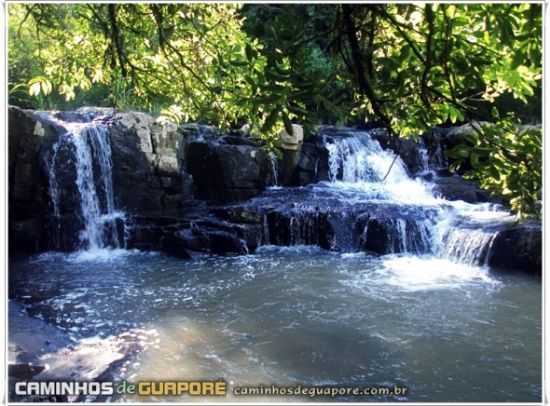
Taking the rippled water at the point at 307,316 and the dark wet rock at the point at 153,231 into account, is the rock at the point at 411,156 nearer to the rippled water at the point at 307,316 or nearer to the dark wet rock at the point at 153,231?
the rippled water at the point at 307,316

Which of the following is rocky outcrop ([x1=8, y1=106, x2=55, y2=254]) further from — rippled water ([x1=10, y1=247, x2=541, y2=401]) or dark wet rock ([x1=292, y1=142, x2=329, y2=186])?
dark wet rock ([x1=292, y1=142, x2=329, y2=186])

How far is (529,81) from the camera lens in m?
1.66

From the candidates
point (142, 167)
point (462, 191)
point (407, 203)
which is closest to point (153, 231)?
point (142, 167)

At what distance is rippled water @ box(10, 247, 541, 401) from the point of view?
412 centimetres

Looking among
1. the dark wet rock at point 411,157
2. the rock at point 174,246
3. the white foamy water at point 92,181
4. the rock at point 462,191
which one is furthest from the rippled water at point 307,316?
the dark wet rock at point 411,157

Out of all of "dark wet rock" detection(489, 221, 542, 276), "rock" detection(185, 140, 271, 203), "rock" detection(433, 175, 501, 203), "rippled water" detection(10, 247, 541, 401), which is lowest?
"rippled water" detection(10, 247, 541, 401)

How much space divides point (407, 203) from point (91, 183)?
5.55 meters

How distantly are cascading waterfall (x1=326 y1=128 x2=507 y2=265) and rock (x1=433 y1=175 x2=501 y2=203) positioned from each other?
0.20 m

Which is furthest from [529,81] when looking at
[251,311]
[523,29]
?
[251,311]

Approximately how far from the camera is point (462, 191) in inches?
412

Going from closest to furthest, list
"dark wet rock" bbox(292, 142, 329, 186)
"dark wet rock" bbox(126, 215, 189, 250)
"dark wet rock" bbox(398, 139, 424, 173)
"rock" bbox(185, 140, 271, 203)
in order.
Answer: "dark wet rock" bbox(126, 215, 189, 250) → "rock" bbox(185, 140, 271, 203) → "dark wet rock" bbox(292, 142, 329, 186) → "dark wet rock" bbox(398, 139, 424, 173)

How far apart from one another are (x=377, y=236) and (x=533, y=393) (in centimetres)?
435

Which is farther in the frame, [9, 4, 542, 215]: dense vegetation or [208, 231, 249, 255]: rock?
[208, 231, 249, 255]: rock

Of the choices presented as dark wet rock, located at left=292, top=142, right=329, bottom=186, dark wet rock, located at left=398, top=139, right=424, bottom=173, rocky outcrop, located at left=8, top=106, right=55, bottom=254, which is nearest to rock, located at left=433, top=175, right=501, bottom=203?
dark wet rock, located at left=398, top=139, right=424, bottom=173
